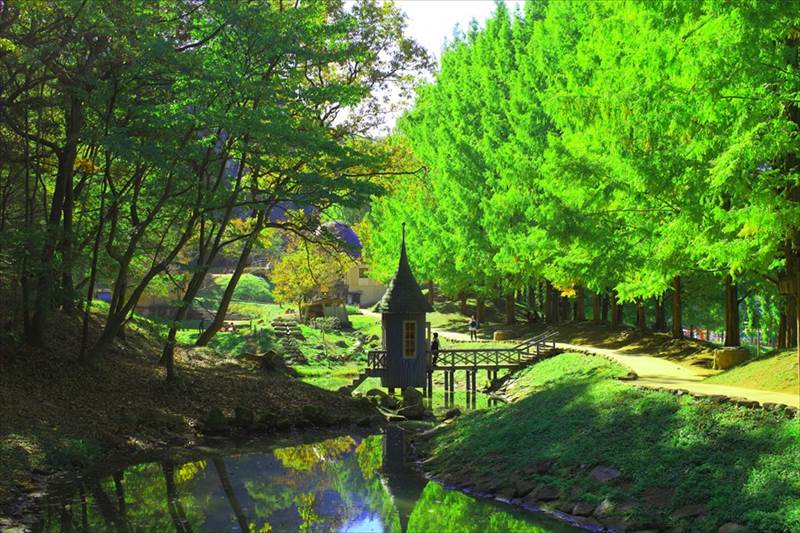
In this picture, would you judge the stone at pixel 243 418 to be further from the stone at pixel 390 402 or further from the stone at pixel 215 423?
the stone at pixel 390 402

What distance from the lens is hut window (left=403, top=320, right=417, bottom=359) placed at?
3033 centimetres

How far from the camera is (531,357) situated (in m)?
33.2

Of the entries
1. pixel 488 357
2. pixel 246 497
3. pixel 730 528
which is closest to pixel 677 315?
pixel 488 357

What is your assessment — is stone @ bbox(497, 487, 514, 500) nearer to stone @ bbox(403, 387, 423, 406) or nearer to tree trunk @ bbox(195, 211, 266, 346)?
stone @ bbox(403, 387, 423, 406)

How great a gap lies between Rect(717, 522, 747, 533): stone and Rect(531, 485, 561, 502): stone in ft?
11.8

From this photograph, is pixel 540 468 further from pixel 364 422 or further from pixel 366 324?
pixel 366 324

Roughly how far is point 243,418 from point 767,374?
13.9m

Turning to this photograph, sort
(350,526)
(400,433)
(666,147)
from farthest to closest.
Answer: (400,433) < (666,147) < (350,526)

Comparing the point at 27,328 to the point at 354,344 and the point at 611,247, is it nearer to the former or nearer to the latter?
the point at 611,247

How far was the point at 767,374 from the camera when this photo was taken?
18.9 meters

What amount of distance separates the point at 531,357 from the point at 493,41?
18768mm

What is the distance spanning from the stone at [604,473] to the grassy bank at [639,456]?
0.30ft

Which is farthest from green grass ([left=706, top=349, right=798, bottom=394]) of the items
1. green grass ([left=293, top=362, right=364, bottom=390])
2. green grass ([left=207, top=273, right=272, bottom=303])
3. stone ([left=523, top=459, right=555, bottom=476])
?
green grass ([left=207, top=273, right=272, bottom=303])

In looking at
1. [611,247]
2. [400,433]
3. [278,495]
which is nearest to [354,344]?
[400,433]
